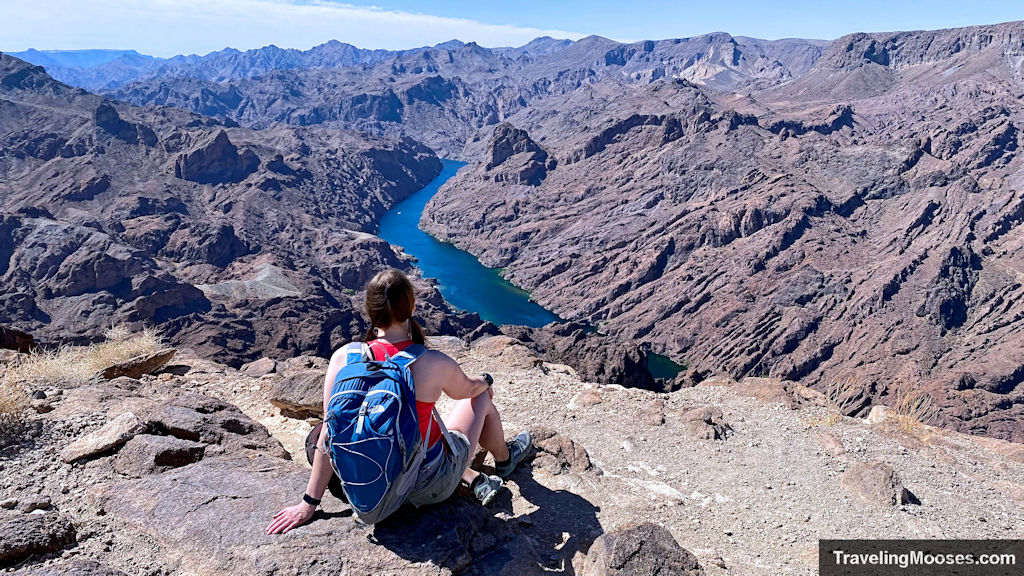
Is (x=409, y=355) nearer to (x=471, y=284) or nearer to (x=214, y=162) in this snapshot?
(x=471, y=284)

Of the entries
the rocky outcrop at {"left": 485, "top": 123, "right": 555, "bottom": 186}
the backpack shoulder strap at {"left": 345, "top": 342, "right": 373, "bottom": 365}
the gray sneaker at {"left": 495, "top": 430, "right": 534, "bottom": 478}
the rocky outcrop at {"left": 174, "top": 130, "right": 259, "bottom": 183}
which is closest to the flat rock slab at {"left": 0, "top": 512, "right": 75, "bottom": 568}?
the backpack shoulder strap at {"left": 345, "top": 342, "right": 373, "bottom": 365}

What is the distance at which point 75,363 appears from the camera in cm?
Answer: 925

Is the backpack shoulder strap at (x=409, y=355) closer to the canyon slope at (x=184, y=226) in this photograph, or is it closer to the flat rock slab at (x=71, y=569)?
the flat rock slab at (x=71, y=569)

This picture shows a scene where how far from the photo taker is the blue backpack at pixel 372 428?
163 inches

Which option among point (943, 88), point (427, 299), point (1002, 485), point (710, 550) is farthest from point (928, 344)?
point (943, 88)

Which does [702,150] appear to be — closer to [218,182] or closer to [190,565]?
[218,182]

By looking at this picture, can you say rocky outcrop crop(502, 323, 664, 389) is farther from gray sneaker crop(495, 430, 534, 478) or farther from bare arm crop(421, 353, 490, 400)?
bare arm crop(421, 353, 490, 400)

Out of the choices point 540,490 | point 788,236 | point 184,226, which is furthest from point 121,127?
point 540,490

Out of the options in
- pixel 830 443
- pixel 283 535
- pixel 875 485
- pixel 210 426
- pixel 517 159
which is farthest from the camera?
pixel 517 159

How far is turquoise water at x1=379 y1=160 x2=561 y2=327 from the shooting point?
278 ft

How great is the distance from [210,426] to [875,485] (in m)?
8.18

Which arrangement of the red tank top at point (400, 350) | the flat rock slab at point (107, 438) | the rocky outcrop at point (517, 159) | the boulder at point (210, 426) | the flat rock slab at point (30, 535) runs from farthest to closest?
the rocky outcrop at point (517, 159)
the boulder at point (210, 426)
the flat rock slab at point (107, 438)
the red tank top at point (400, 350)
the flat rock slab at point (30, 535)

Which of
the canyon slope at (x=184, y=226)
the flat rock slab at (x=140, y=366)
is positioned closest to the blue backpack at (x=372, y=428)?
the flat rock slab at (x=140, y=366)

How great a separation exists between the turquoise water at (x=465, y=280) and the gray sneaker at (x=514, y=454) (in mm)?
74003
